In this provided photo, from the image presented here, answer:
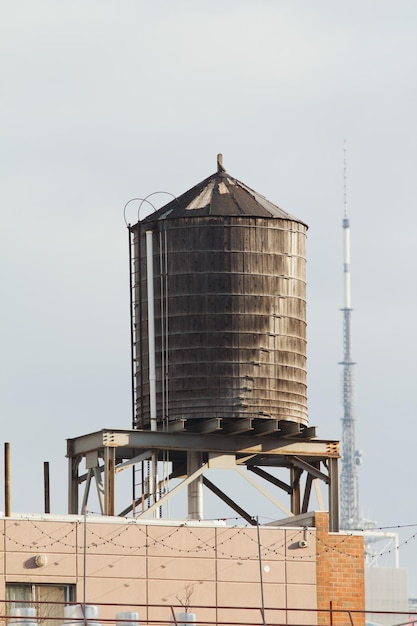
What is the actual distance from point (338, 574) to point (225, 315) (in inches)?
287

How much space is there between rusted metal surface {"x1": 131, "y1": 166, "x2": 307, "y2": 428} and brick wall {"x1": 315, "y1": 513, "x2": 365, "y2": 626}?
3222 millimetres

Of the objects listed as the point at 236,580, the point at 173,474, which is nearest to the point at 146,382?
the point at 173,474

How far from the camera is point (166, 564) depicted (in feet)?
153

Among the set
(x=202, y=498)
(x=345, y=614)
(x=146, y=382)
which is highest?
(x=146, y=382)

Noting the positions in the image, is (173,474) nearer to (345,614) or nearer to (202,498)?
(202,498)

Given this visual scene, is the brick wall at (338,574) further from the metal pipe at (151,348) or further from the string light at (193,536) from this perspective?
the metal pipe at (151,348)

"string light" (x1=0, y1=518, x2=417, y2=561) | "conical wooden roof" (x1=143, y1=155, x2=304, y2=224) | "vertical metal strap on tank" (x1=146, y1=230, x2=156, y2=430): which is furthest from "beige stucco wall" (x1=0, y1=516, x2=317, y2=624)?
"conical wooden roof" (x1=143, y1=155, x2=304, y2=224)

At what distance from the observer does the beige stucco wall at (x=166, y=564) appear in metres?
45.1

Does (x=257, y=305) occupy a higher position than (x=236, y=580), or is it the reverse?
(x=257, y=305)

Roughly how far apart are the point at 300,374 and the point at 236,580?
5999 mm

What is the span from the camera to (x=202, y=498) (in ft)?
163

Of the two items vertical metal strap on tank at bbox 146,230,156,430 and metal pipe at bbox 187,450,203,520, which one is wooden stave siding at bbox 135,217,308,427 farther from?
metal pipe at bbox 187,450,203,520

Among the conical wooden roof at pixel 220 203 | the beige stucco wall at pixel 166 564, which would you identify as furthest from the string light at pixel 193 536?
the conical wooden roof at pixel 220 203

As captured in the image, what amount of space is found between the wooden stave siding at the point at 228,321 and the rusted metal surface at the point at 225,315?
26mm
